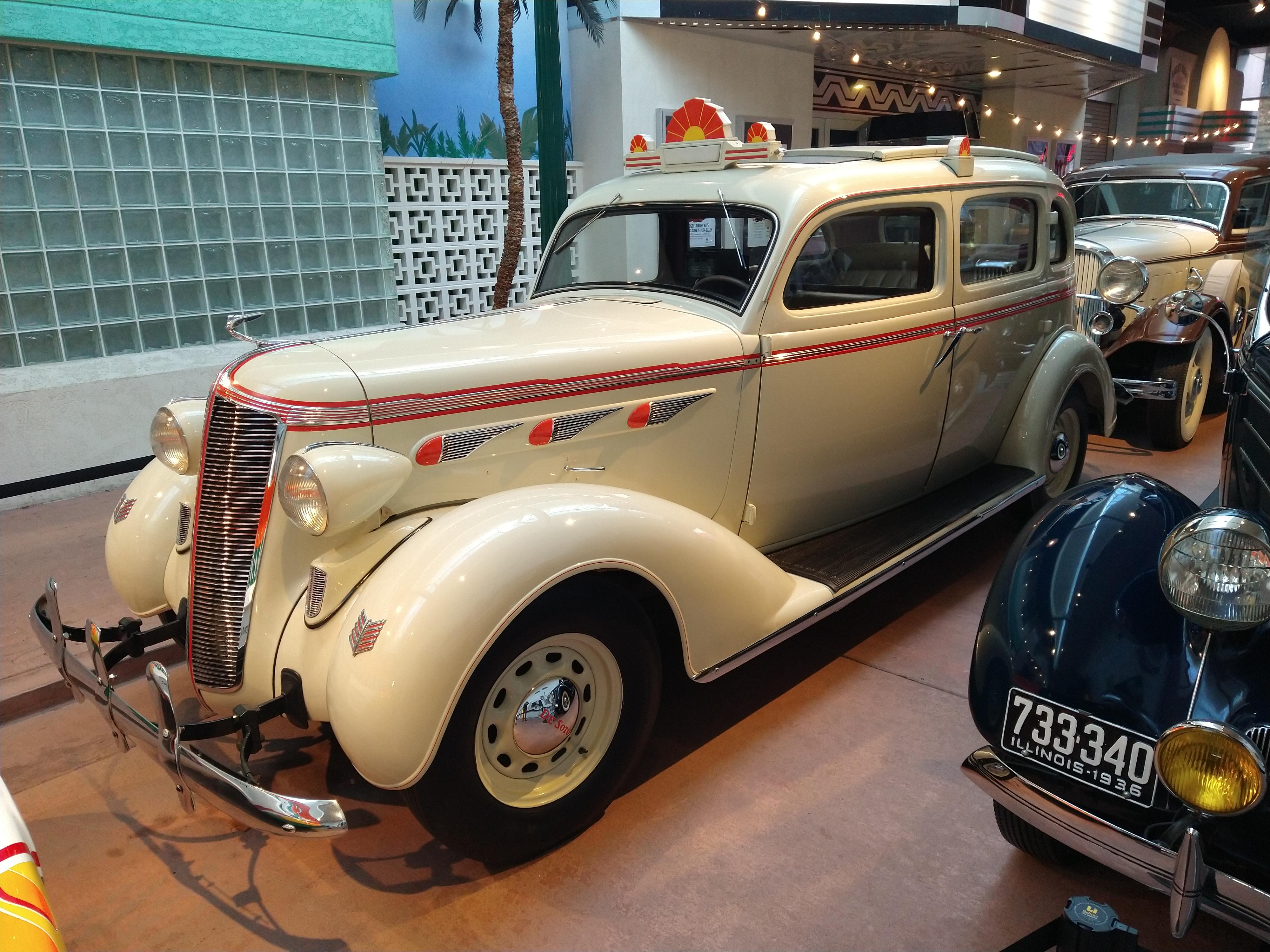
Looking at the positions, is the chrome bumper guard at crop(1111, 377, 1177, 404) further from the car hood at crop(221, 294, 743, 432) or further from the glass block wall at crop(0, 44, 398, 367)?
the glass block wall at crop(0, 44, 398, 367)

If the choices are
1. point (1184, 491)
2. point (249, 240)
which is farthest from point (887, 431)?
point (249, 240)

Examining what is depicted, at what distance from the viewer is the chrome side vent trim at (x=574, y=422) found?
8.60ft

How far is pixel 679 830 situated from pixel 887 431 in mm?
1789

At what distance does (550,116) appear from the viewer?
18.1ft

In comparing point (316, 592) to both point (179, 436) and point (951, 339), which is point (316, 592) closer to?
point (179, 436)

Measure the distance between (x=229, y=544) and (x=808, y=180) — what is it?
7.35 ft

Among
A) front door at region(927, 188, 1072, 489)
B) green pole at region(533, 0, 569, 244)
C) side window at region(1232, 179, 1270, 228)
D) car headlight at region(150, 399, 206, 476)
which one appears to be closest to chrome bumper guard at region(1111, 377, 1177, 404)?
front door at region(927, 188, 1072, 489)

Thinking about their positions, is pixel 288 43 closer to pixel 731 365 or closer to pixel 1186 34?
pixel 731 365

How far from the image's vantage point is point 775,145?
3410 mm

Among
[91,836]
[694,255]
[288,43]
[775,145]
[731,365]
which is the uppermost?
[288,43]

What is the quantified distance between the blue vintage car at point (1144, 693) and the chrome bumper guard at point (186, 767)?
1.40 meters

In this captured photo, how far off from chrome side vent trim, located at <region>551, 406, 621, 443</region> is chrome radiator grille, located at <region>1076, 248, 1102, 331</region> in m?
4.44

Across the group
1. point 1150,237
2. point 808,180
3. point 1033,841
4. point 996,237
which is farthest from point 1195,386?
point 1033,841

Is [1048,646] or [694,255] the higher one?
[694,255]
